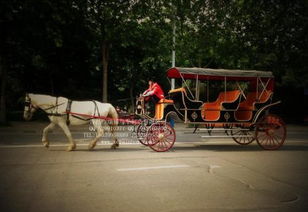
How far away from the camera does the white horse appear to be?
11.6 metres

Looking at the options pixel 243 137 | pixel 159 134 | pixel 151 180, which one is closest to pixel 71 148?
pixel 159 134

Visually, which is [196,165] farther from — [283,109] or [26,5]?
[283,109]

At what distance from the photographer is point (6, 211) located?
5.50 metres

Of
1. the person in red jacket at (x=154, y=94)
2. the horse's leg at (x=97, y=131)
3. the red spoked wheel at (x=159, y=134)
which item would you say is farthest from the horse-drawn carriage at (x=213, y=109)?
the horse's leg at (x=97, y=131)

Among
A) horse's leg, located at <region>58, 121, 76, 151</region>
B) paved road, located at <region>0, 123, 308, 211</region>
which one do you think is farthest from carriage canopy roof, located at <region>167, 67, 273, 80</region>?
horse's leg, located at <region>58, 121, 76, 151</region>

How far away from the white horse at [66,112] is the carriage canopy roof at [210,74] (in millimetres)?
2731

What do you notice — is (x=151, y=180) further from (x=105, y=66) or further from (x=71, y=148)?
(x=105, y=66)

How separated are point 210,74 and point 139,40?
46.3 feet

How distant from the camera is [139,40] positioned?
2542 centimetres

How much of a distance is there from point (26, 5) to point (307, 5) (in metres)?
19.9

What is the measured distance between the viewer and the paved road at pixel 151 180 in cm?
595

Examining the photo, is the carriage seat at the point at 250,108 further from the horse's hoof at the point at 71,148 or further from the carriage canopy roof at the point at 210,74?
the horse's hoof at the point at 71,148

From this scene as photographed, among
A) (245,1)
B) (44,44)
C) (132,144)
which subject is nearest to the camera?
(132,144)

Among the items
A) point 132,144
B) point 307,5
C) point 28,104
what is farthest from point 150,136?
point 307,5
